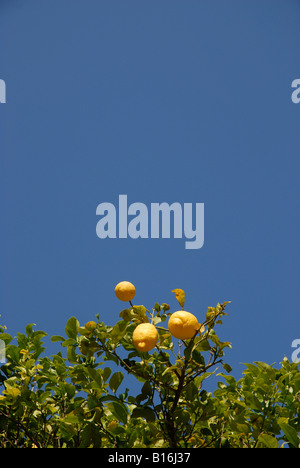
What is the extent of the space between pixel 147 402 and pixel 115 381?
9 cm

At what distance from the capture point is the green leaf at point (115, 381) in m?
1.02

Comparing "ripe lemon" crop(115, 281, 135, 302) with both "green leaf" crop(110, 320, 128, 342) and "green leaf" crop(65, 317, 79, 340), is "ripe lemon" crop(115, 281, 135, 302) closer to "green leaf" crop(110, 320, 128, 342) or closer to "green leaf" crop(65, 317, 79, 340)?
"green leaf" crop(110, 320, 128, 342)

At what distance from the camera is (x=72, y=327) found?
3.76ft

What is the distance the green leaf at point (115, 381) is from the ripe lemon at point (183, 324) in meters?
0.20

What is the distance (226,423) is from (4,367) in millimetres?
635

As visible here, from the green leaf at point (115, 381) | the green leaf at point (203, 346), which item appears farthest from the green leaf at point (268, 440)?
the green leaf at point (115, 381)

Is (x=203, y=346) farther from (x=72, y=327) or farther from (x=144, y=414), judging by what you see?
(x=72, y=327)

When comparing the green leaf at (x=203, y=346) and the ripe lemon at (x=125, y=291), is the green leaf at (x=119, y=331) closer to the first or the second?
the ripe lemon at (x=125, y=291)
